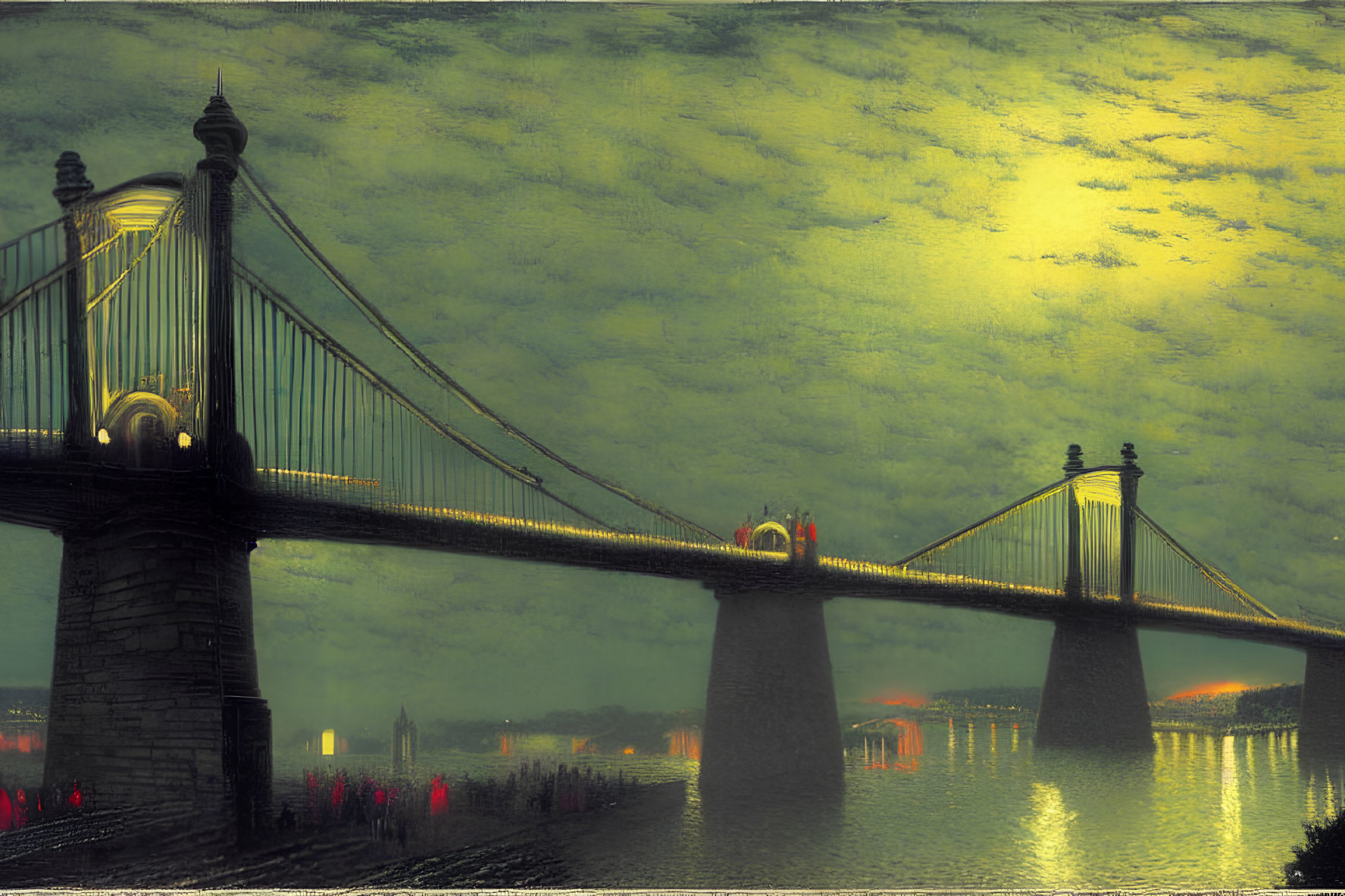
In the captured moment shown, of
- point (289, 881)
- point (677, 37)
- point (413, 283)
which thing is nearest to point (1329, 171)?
point (677, 37)

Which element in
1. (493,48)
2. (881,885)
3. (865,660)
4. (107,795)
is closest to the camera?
(107,795)

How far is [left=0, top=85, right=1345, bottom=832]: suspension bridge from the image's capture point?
9430 millimetres

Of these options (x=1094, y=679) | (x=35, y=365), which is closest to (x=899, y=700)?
(x=1094, y=679)

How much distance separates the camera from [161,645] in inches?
371

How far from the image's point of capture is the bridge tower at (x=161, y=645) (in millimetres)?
9344

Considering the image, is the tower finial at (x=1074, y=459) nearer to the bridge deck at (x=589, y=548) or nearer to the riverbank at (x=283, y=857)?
the bridge deck at (x=589, y=548)

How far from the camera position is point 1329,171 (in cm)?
1114

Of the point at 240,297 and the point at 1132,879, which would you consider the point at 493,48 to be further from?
the point at 1132,879

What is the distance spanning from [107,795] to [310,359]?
12.3 ft

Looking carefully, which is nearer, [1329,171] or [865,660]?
[1329,171]

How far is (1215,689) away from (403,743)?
25.5ft

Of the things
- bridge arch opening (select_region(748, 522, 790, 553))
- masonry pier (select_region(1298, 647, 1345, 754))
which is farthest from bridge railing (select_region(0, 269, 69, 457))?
masonry pier (select_region(1298, 647, 1345, 754))

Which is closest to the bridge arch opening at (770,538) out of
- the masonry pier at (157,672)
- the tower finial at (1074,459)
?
the tower finial at (1074,459)

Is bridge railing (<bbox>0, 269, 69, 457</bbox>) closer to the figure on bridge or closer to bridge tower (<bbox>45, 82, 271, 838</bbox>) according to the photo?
bridge tower (<bbox>45, 82, 271, 838</bbox>)
